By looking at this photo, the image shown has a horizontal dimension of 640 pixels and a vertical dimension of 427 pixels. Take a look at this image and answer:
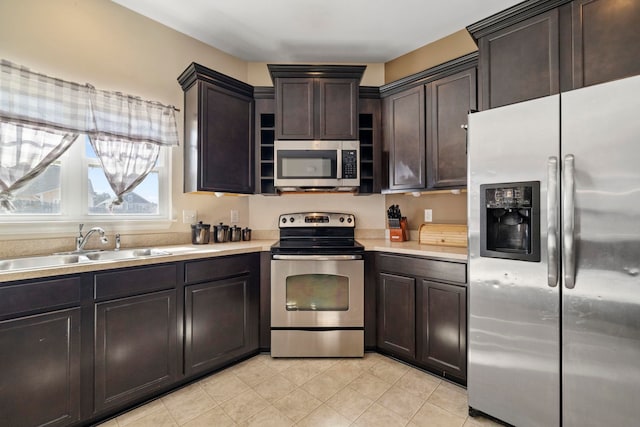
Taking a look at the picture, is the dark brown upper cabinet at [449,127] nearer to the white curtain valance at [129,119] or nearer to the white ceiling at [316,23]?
the white ceiling at [316,23]

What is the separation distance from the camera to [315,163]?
8.36ft

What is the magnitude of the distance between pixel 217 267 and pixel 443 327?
1.71 m

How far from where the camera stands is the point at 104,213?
6.97ft

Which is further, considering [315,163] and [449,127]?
[315,163]

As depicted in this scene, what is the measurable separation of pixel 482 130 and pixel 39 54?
2.86 m

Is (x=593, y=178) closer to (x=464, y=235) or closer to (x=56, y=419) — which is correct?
(x=464, y=235)

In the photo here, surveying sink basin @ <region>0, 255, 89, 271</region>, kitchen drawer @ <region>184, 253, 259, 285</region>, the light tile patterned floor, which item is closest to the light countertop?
kitchen drawer @ <region>184, 253, 259, 285</region>

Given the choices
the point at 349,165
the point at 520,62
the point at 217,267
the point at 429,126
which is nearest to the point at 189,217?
the point at 217,267

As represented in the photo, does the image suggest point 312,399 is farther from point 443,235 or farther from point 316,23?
point 316,23

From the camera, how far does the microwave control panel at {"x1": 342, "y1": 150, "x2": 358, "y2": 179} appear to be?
8.33 ft

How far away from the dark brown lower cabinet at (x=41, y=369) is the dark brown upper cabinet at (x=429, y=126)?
247 cm

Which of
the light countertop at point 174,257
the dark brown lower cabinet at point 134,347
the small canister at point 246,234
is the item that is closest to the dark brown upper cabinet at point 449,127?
the light countertop at point 174,257

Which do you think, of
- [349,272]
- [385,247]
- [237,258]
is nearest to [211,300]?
[237,258]

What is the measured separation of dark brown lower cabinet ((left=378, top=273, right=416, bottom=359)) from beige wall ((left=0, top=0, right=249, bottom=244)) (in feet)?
5.54
